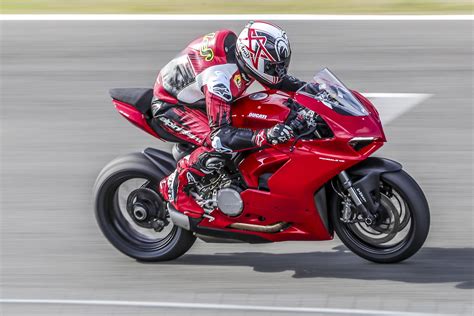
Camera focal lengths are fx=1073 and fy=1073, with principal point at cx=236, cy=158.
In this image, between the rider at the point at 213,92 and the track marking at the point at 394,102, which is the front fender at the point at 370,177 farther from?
the track marking at the point at 394,102

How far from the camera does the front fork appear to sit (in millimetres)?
7270

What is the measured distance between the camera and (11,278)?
7.71 meters

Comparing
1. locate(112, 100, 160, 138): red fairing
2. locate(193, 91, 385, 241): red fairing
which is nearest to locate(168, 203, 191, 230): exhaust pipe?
locate(193, 91, 385, 241): red fairing

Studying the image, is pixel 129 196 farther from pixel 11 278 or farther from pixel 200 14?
pixel 200 14

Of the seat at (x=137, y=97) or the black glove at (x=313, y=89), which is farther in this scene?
the seat at (x=137, y=97)

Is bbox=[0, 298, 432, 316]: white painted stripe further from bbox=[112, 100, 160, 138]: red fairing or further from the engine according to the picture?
bbox=[112, 100, 160, 138]: red fairing

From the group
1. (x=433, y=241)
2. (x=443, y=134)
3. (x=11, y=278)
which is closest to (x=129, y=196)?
(x=11, y=278)

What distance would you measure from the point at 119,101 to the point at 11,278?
150 cm

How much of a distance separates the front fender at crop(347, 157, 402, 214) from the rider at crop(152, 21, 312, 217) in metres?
0.57

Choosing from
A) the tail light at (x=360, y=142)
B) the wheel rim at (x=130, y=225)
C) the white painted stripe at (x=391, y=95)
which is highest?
the tail light at (x=360, y=142)

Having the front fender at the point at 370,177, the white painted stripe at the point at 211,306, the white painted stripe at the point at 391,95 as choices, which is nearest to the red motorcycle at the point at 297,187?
the front fender at the point at 370,177
